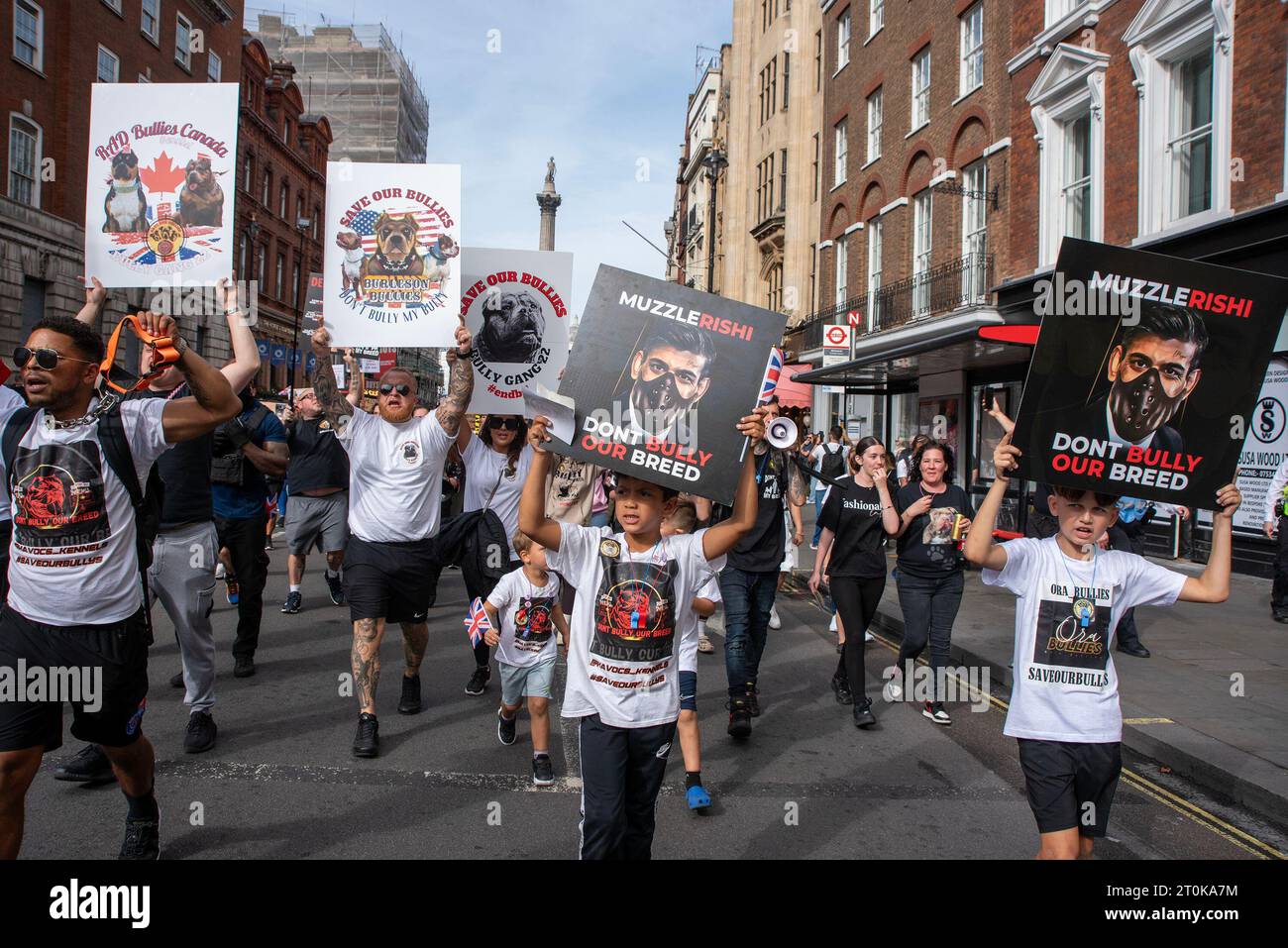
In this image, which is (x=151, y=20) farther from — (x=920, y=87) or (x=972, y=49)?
(x=972, y=49)

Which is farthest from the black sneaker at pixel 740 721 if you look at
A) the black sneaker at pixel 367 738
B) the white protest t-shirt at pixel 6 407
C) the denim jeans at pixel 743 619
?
the white protest t-shirt at pixel 6 407

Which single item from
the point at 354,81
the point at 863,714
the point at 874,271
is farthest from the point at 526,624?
the point at 354,81

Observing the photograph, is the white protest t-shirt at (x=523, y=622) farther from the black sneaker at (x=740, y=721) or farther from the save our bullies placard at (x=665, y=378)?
the save our bullies placard at (x=665, y=378)

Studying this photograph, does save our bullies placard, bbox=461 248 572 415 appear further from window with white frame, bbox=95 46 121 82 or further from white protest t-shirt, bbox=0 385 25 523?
window with white frame, bbox=95 46 121 82

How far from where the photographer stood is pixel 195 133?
16.6ft

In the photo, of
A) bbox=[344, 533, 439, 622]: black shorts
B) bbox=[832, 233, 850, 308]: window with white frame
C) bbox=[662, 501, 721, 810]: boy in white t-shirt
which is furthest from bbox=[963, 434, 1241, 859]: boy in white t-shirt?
bbox=[832, 233, 850, 308]: window with white frame

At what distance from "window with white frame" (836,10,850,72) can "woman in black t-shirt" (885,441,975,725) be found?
79.7ft

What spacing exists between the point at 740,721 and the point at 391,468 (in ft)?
8.65

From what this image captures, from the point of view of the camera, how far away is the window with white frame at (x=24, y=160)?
75.2ft

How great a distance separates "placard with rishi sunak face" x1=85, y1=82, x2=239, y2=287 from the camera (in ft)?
16.3

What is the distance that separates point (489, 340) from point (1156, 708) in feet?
17.2
